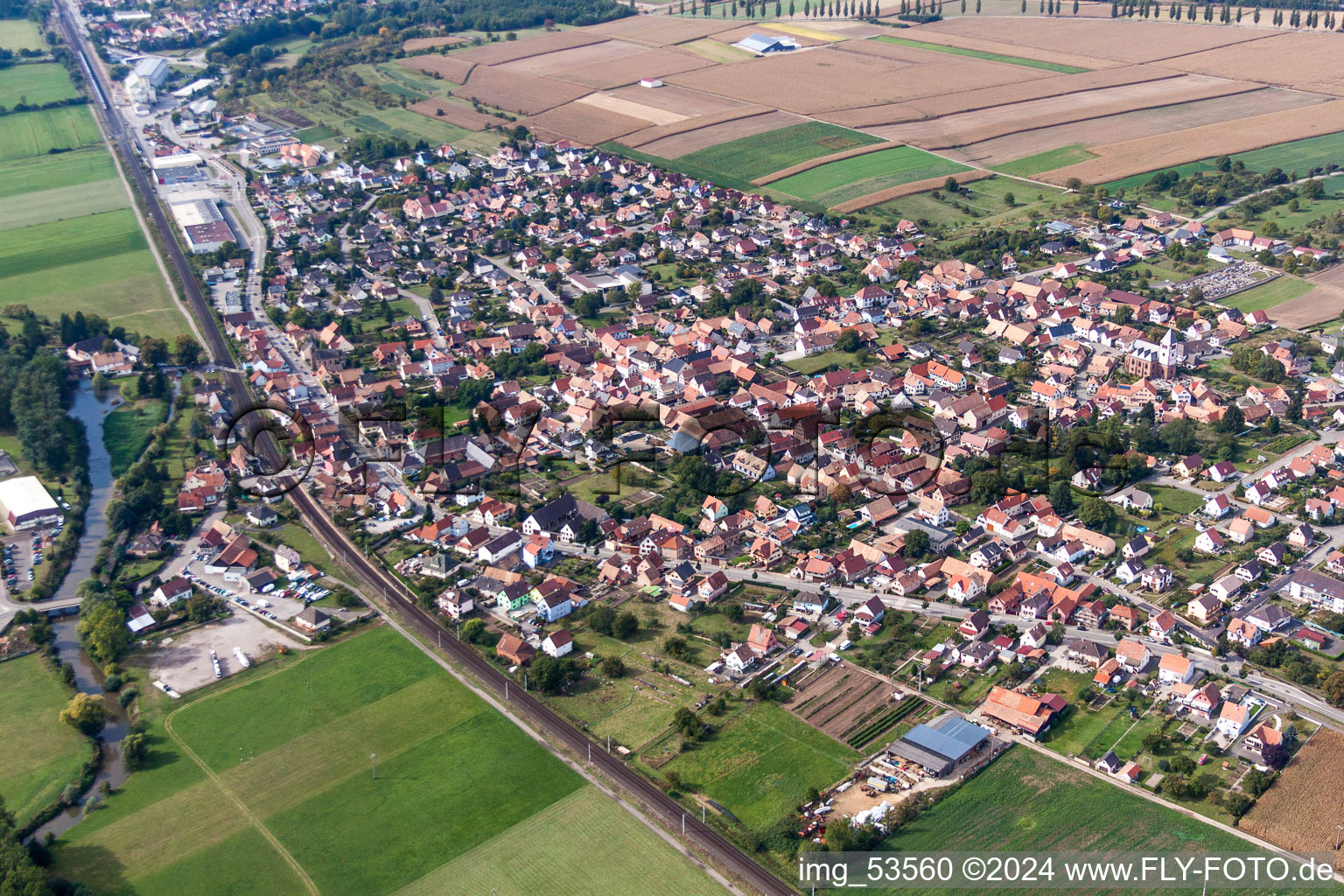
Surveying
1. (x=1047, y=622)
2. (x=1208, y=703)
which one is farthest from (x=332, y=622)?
(x=1208, y=703)

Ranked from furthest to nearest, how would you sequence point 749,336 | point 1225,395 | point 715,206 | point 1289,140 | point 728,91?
point 728,91 → point 1289,140 → point 715,206 → point 749,336 → point 1225,395

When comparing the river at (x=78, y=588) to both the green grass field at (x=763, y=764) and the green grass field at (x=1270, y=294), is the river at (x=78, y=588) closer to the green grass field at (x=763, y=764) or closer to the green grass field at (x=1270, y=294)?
the green grass field at (x=763, y=764)

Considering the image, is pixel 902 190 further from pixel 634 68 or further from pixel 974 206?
pixel 634 68

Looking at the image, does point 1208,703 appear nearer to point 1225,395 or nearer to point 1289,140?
point 1225,395

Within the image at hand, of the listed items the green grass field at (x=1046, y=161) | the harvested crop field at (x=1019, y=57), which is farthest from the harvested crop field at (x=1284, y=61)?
the green grass field at (x=1046, y=161)

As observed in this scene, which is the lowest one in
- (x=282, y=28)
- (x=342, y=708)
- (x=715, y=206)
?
(x=342, y=708)

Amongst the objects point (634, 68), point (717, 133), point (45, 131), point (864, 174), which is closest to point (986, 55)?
point (717, 133)

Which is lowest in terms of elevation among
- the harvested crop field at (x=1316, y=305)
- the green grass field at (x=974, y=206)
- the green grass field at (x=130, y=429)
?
the green grass field at (x=130, y=429)
